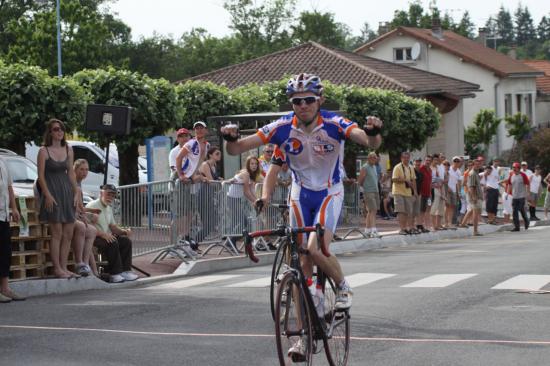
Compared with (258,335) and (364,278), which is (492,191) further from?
(258,335)

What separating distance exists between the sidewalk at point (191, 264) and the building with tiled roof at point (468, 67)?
49495 millimetres

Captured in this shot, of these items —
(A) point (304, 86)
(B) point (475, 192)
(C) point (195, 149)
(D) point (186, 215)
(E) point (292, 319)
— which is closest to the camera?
(E) point (292, 319)

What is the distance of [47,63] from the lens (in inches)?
3036

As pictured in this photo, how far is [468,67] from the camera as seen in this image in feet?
263

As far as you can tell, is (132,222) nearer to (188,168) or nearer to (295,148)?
(188,168)

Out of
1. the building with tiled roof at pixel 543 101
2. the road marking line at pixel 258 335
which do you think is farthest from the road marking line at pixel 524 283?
the building with tiled roof at pixel 543 101

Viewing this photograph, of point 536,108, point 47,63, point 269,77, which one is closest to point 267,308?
point 269,77

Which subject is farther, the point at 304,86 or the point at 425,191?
the point at 425,191

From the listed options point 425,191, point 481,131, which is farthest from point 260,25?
point 425,191

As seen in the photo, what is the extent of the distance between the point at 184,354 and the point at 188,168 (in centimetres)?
1106

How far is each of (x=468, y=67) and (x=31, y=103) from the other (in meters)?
55.5

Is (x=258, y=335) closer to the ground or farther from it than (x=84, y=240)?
closer to the ground

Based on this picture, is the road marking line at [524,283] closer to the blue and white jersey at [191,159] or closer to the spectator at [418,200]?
the blue and white jersey at [191,159]

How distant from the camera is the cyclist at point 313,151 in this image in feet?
29.2
